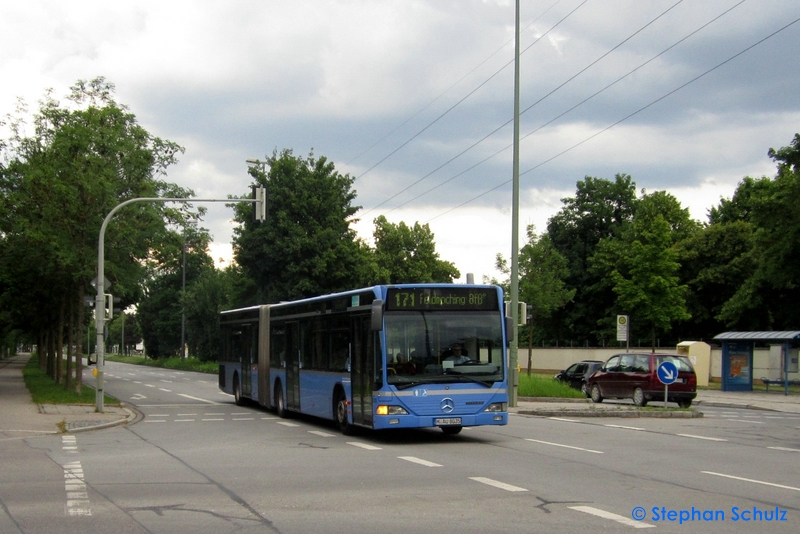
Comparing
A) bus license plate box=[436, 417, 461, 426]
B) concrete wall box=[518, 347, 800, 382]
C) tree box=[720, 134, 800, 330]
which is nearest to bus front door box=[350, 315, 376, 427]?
bus license plate box=[436, 417, 461, 426]

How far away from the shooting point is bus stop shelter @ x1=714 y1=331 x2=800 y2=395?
38019 millimetres

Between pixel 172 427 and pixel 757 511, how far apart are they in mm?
14327

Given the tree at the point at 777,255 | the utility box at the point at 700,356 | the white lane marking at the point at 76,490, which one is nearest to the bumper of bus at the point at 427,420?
the white lane marking at the point at 76,490

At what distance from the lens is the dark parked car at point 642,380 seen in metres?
27.1

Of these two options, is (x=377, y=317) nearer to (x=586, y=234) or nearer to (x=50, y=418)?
(x=50, y=418)

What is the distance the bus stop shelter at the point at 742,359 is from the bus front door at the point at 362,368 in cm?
2573

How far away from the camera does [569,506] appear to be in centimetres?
916

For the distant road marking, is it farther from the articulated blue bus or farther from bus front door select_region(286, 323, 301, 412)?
bus front door select_region(286, 323, 301, 412)

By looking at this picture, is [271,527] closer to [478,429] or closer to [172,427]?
[478,429]

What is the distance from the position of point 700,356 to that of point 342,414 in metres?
32.5

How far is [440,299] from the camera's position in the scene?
16.2m

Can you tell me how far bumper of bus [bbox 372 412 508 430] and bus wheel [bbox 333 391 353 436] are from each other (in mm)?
2078

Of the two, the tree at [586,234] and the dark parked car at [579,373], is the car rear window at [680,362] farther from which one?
the tree at [586,234]

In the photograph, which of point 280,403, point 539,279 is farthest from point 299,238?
point 280,403
